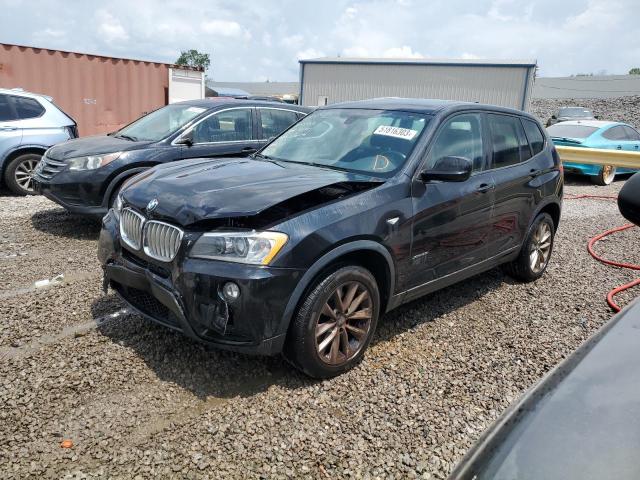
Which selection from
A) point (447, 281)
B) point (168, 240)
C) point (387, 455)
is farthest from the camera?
point (447, 281)

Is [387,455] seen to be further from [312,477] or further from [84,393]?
[84,393]

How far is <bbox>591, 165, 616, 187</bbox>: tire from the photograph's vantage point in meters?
12.1

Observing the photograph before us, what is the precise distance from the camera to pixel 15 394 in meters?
2.97

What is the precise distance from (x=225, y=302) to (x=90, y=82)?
41.5ft

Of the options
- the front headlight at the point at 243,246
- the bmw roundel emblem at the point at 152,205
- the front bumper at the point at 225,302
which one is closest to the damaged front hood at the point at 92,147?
the bmw roundel emblem at the point at 152,205

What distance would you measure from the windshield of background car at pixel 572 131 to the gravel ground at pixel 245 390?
8.44 m

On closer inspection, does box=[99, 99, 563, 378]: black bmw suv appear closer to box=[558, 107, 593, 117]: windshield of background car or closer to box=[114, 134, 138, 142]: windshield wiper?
box=[114, 134, 138, 142]: windshield wiper

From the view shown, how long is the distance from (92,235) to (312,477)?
477cm

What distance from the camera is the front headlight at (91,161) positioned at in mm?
5965

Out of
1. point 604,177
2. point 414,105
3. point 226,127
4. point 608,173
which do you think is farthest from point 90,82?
point 608,173

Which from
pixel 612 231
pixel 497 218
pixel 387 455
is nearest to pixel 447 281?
pixel 497 218

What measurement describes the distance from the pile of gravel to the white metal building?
392 cm

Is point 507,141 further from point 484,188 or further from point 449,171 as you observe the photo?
point 449,171

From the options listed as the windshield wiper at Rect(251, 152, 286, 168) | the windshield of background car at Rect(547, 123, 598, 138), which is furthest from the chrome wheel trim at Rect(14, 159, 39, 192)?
the windshield of background car at Rect(547, 123, 598, 138)
